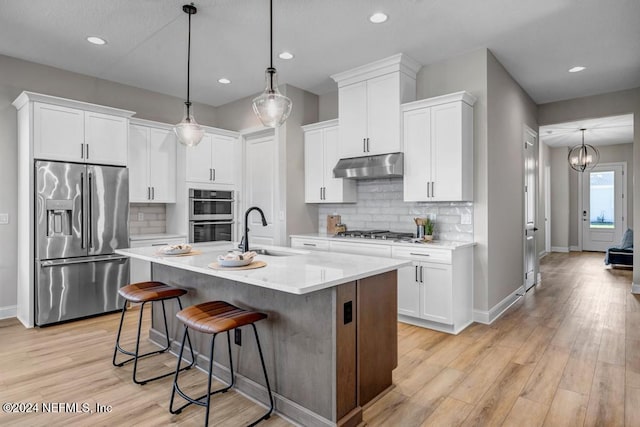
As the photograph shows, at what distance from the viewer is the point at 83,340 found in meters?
3.55

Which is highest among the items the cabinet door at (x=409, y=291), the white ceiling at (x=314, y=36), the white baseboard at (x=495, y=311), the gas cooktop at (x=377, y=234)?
the white ceiling at (x=314, y=36)

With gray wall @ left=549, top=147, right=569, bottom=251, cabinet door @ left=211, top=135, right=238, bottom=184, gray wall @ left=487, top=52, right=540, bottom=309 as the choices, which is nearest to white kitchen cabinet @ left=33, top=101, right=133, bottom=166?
cabinet door @ left=211, top=135, right=238, bottom=184

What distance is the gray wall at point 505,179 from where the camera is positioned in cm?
412

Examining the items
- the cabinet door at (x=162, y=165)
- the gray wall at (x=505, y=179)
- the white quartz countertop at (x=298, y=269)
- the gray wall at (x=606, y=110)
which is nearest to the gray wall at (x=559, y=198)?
the gray wall at (x=606, y=110)

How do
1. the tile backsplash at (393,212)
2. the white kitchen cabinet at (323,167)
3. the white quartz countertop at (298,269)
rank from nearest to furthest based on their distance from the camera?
1. the white quartz countertop at (298,269)
2. the tile backsplash at (393,212)
3. the white kitchen cabinet at (323,167)

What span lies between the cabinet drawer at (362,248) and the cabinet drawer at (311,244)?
0.10 meters

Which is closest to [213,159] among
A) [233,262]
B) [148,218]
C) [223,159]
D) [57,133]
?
[223,159]

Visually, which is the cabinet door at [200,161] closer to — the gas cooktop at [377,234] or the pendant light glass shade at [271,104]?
the gas cooktop at [377,234]

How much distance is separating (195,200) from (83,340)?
2217 millimetres

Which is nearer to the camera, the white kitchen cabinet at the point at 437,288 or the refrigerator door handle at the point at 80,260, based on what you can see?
the white kitchen cabinet at the point at 437,288

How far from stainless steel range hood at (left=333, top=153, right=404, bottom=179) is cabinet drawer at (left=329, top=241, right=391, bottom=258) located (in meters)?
0.81

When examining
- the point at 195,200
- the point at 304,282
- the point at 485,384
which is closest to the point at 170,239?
the point at 195,200

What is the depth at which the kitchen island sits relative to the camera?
2.04 m

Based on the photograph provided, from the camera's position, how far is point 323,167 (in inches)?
202
